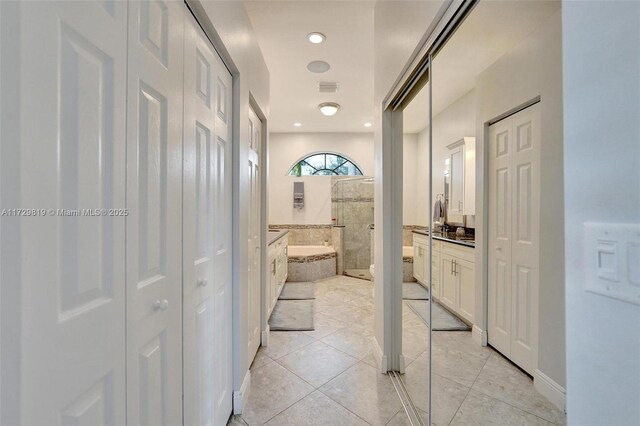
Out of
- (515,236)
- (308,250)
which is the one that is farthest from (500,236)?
(308,250)

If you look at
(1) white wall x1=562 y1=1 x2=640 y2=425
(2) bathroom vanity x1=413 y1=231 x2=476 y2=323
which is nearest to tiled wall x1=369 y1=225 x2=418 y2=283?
(2) bathroom vanity x1=413 y1=231 x2=476 y2=323

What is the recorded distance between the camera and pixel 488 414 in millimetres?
1075

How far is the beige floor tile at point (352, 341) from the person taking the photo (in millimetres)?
2445

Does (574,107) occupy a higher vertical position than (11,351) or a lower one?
higher

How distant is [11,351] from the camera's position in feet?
1.52

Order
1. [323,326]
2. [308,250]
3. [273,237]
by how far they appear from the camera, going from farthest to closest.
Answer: [308,250] → [273,237] → [323,326]

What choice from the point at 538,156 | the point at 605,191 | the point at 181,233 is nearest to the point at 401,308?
the point at 538,156

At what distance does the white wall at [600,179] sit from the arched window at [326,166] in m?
5.43

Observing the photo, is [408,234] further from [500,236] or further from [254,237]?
[254,237]

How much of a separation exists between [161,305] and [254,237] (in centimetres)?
140

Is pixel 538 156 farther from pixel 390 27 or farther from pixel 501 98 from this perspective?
pixel 390 27

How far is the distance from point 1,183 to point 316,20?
8.12 feet

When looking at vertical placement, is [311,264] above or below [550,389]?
below

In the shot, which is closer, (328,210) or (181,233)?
(181,233)
